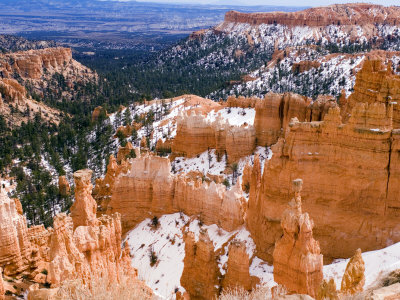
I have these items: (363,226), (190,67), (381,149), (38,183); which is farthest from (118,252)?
(190,67)

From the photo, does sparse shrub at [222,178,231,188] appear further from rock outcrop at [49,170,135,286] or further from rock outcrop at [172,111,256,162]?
rock outcrop at [49,170,135,286]

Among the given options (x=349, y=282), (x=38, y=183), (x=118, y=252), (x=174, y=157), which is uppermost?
(x=349, y=282)

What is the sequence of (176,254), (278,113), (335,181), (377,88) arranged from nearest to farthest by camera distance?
(335,181) → (176,254) → (377,88) → (278,113)

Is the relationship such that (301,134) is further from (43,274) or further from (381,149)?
(43,274)

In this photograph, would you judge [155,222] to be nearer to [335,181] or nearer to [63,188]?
[335,181]

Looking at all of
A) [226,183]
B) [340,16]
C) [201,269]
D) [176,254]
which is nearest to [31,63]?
[226,183]

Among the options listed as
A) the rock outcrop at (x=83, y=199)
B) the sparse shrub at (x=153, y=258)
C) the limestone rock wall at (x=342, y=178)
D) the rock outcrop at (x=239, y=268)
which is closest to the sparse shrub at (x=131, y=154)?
the sparse shrub at (x=153, y=258)

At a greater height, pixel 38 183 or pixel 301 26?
pixel 301 26
